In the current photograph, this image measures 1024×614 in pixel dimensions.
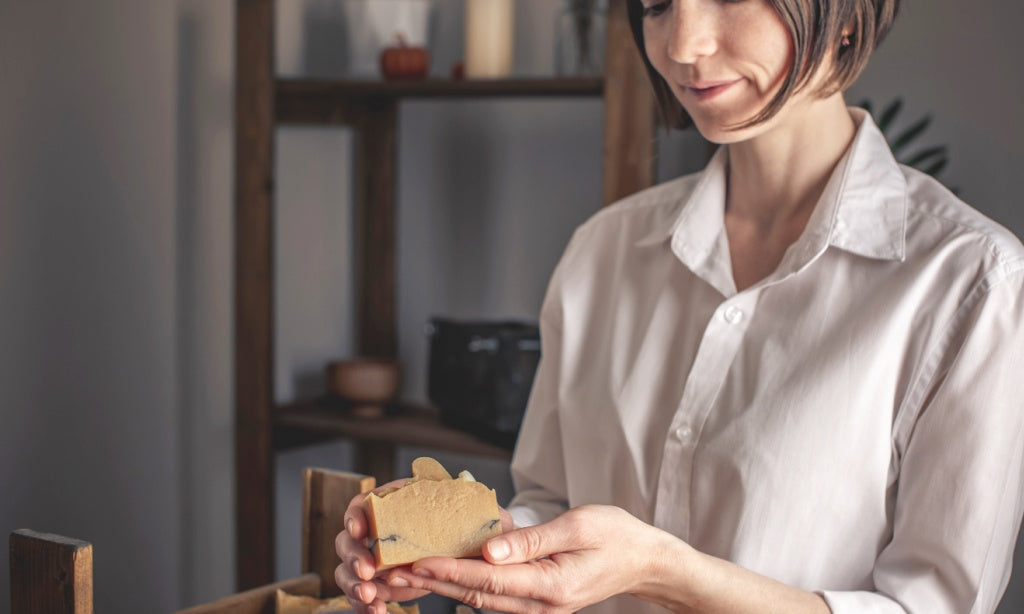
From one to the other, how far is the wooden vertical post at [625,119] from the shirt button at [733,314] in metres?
0.77

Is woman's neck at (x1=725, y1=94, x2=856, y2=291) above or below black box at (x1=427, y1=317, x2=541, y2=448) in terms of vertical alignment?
above

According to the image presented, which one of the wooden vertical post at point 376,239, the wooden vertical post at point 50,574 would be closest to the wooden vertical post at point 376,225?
the wooden vertical post at point 376,239

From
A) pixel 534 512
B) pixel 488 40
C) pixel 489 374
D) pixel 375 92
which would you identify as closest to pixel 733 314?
pixel 534 512

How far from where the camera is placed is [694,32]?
105 centimetres

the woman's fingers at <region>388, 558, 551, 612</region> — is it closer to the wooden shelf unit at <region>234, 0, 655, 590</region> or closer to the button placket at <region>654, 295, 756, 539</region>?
the button placket at <region>654, 295, 756, 539</region>

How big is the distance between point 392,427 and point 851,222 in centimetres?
133

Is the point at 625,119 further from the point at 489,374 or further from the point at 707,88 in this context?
the point at 707,88

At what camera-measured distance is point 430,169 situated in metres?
2.62

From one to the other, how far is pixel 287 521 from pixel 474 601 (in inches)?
72.8

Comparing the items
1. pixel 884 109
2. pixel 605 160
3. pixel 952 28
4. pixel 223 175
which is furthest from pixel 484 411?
pixel 952 28

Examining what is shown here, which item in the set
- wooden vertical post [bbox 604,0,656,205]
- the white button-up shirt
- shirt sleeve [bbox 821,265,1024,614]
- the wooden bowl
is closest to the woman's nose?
the white button-up shirt

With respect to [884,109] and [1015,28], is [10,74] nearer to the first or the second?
[884,109]

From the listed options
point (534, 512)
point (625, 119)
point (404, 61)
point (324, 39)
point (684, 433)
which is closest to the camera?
point (684, 433)

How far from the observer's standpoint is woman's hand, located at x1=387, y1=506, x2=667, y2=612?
0.83 metres
